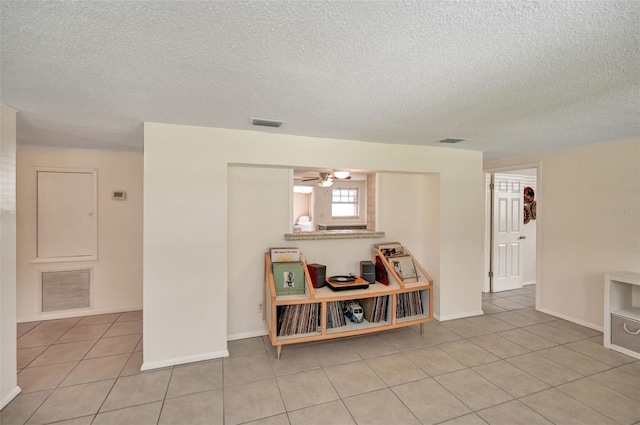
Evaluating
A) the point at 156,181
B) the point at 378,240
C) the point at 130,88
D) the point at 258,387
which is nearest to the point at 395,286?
the point at 378,240

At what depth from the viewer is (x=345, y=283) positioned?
3.22m

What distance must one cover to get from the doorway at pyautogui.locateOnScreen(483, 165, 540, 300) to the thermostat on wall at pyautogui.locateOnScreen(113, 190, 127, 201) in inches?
216

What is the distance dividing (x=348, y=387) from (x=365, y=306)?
1.03 meters

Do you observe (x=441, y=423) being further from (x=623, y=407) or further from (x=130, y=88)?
(x=130, y=88)

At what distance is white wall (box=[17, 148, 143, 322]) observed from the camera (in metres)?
3.71

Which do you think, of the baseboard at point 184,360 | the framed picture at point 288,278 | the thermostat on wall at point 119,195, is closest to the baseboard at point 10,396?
the baseboard at point 184,360

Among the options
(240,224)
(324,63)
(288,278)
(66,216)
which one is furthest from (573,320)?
(66,216)

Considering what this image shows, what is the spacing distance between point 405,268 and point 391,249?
0.30 m

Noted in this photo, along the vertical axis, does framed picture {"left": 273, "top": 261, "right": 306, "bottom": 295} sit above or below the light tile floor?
above

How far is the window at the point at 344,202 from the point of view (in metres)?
9.17

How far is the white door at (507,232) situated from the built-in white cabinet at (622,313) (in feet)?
6.21

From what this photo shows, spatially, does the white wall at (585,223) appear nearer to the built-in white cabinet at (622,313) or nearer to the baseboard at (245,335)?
the built-in white cabinet at (622,313)

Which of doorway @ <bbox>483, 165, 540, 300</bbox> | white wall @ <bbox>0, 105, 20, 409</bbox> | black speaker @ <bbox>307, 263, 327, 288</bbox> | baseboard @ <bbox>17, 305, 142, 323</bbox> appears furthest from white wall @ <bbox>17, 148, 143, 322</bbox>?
doorway @ <bbox>483, 165, 540, 300</bbox>

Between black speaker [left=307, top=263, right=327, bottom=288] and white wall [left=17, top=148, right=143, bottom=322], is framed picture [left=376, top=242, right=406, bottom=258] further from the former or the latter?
white wall [left=17, top=148, right=143, bottom=322]
